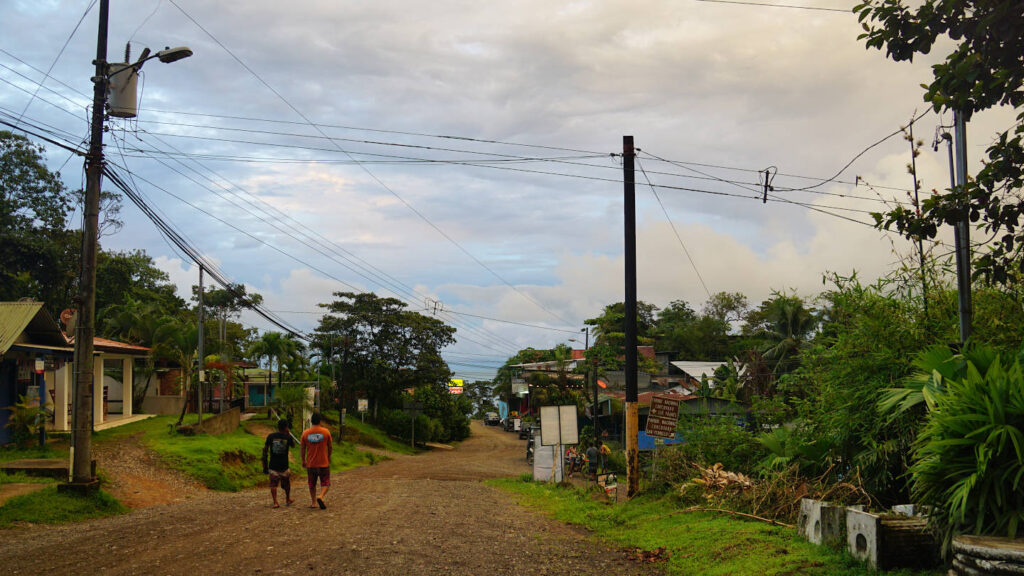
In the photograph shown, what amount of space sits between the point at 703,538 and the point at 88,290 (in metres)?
12.3

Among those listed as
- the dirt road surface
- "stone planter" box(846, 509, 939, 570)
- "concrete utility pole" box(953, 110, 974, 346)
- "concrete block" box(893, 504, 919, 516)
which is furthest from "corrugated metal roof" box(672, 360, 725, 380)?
"stone planter" box(846, 509, 939, 570)

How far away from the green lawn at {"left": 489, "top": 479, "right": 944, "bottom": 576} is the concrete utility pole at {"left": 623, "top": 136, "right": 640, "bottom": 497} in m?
0.88

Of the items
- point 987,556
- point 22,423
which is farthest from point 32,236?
point 987,556

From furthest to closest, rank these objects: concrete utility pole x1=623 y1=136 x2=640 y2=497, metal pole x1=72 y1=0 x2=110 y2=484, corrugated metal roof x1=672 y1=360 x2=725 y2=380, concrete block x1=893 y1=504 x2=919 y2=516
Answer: corrugated metal roof x1=672 y1=360 x2=725 y2=380 → concrete utility pole x1=623 y1=136 x2=640 y2=497 → metal pole x1=72 y1=0 x2=110 y2=484 → concrete block x1=893 y1=504 x2=919 y2=516

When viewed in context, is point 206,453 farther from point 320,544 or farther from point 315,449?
point 320,544

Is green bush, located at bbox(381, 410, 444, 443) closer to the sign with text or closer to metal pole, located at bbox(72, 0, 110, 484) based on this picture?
the sign with text

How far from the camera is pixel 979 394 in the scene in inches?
274

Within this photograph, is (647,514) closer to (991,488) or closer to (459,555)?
(459,555)

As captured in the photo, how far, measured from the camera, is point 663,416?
16.8m

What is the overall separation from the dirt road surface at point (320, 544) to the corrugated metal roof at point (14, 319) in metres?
8.61

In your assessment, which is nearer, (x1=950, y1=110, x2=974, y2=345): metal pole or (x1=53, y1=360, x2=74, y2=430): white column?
(x1=950, y1=110, x2=974, y2=345): metal pole

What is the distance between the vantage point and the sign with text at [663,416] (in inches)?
658

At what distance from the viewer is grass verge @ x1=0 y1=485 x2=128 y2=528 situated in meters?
13.6

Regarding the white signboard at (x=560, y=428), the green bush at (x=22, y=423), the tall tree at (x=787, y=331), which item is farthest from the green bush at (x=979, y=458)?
the tall tree at (x=787, y=331)
